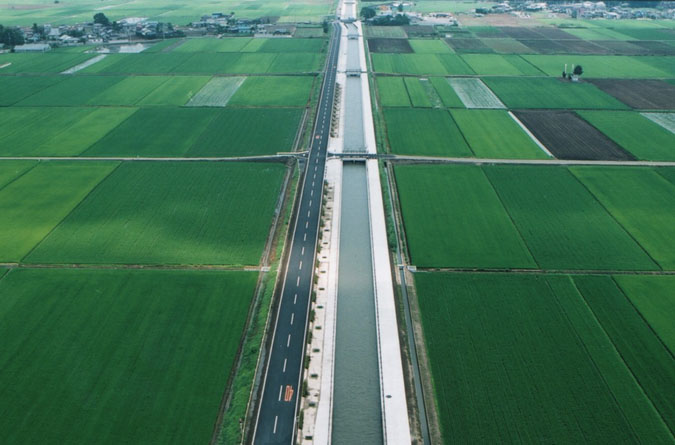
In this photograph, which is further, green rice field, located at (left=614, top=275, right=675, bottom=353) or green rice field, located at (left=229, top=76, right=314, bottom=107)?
green rice field, located at (left=229, top=76, right=314, bottom=107)

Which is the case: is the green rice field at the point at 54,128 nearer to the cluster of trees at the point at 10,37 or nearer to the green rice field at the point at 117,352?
the green rice field at the point at 117,352

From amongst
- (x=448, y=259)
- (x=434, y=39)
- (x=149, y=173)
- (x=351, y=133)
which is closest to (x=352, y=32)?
(x=434, y=39)

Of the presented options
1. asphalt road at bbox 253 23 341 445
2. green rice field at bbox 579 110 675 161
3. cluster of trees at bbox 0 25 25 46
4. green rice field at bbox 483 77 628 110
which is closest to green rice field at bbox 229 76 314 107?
asphalt road at bbox 253 23 341 445

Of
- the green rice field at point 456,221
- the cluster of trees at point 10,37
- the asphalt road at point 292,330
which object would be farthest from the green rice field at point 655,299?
the cluster of trees at point 10,37

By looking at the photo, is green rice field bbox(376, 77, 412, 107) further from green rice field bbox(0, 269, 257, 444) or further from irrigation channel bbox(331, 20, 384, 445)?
green rice field bbox(0, 269, 257, 444)

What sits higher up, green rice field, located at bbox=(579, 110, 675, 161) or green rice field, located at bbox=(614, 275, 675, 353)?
green rice field, located at bbox=(579, 110, 675, 161)

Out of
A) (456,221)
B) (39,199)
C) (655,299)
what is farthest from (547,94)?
(39,199)

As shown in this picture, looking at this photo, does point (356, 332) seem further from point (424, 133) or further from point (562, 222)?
point (424, 133)
